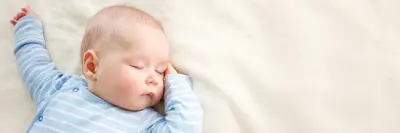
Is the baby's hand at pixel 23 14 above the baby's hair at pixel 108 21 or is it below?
below

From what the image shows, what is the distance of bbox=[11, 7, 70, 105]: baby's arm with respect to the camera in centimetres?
116

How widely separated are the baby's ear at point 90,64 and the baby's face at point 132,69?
11mm

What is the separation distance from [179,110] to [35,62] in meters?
0.32

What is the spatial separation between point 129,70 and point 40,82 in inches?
8.2

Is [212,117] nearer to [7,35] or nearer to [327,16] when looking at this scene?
[327,16]

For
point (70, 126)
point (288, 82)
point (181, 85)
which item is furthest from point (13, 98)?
point (288, 82)

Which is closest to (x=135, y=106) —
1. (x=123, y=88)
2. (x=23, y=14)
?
(x=123, y=88)

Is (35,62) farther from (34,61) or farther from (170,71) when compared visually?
(170,71)

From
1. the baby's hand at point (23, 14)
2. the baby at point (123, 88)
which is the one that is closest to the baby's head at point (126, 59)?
the baby at point (123, 88)

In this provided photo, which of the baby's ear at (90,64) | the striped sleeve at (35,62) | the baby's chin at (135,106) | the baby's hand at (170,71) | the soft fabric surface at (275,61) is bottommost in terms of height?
the striped sleeve at (35,62)

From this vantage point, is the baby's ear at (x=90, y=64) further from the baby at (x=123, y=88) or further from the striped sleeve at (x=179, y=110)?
the striped sleeve at (x=179, y=110)

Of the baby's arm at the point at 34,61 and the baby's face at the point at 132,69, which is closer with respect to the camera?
the baby's face at the point at 132,69

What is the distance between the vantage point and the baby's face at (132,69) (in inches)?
41.8

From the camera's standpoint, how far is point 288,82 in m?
1.07
